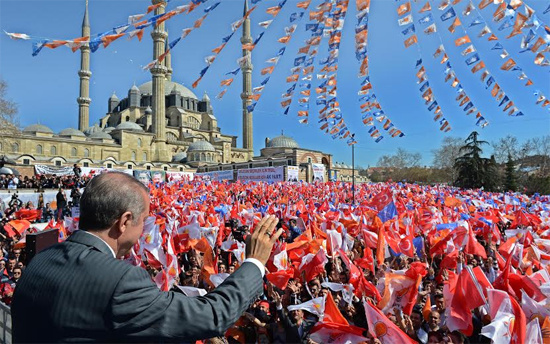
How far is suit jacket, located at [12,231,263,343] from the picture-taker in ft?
4.16

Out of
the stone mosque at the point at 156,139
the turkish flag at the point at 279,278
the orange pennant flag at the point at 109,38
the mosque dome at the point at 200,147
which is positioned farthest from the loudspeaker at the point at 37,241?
the mosque dome at the point at 200,147

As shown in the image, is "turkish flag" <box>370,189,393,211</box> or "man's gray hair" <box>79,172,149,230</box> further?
"turkish flag" <box>370,189,393,211</box>

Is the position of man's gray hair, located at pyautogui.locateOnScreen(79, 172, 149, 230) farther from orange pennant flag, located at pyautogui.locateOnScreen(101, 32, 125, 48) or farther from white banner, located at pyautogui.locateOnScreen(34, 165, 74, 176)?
white banner, located at pyautogui.locateOnScreen(34, 165, 74, 176)

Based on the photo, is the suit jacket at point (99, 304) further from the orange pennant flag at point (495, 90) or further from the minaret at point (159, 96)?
the minaret at point (159, 96)

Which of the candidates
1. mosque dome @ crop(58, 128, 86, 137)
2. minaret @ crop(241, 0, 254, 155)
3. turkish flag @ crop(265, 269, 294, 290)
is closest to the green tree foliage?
minaret @ crop(241, 0, 254, 155)

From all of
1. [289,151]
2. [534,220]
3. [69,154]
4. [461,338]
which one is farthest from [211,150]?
[461,338]

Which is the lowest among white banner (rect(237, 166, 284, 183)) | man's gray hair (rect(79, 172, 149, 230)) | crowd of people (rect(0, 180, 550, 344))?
crowd of people (rect(0, 180, 550, 344))

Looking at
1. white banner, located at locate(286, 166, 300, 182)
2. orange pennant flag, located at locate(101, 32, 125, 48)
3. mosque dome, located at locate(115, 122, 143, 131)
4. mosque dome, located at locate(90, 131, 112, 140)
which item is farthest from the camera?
mosque dome, located at locate(115, 122, 143, 131)

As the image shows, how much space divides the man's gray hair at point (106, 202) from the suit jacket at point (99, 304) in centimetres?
9

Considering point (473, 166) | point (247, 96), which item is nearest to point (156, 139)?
point (247, 96)

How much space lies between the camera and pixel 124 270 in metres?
1.33

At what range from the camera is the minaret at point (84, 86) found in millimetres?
58469

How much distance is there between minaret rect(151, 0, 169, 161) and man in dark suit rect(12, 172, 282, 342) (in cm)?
5016

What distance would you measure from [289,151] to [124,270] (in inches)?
2622
